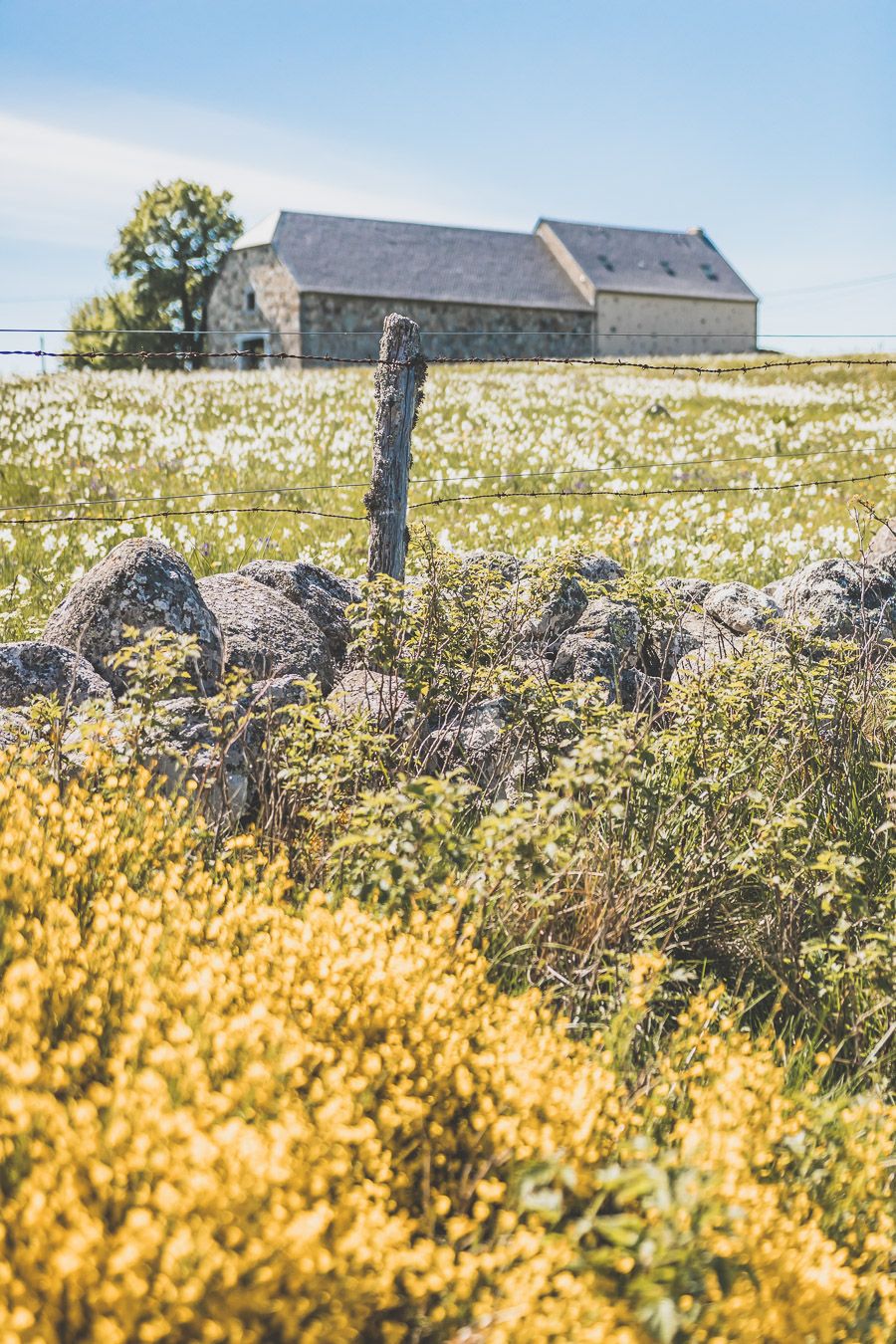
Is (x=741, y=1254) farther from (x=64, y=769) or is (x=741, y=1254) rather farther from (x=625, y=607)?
(x=625, y=607)

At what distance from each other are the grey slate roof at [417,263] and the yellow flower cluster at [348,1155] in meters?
48.6

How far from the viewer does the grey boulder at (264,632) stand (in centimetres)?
493

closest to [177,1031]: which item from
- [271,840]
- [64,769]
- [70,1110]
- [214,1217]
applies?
[70,1110]

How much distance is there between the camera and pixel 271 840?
12.8 ft

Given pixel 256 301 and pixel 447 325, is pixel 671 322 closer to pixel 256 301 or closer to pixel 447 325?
pixel 447 325

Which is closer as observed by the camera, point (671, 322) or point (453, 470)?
point (453, 470)

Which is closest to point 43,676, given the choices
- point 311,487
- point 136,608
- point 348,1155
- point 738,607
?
point 136,608

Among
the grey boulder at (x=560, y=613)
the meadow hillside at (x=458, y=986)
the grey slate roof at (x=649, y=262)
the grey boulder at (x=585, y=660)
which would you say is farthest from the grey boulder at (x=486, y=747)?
the grey slate roof at (x=649, y=262)

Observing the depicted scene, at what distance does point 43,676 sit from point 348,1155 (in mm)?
3004

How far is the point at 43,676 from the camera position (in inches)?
174

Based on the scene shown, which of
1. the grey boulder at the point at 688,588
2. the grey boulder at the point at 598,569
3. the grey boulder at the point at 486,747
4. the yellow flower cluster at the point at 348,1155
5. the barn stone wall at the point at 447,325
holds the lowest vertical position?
the yellow flower cluster at the point at 348,1155

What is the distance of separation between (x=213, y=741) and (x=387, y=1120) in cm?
227

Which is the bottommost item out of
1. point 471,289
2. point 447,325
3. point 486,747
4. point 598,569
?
point 486,747

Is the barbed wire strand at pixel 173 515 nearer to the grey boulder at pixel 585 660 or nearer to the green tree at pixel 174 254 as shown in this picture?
the grey boulder at pixel 585 660
